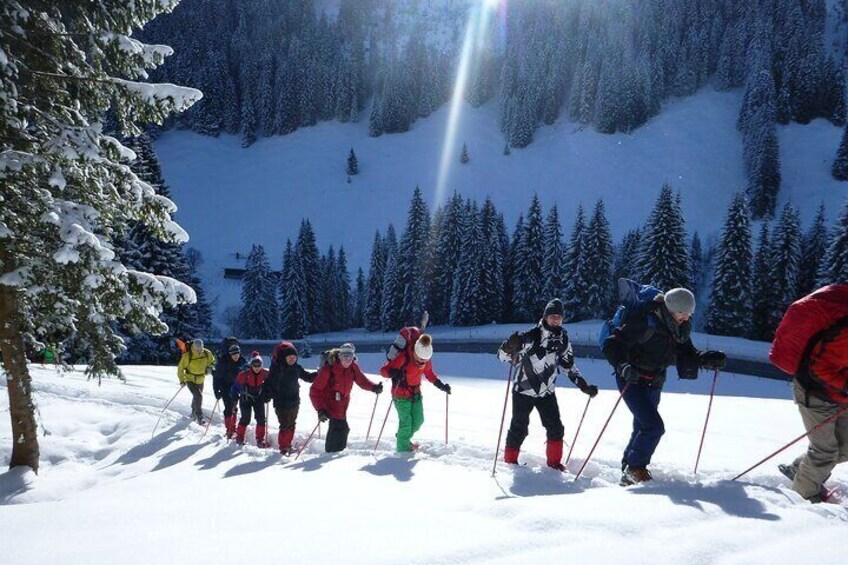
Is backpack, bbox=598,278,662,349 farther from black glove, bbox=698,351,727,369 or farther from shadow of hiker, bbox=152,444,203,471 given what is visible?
shadow of hiker, bbox=152,444,203,471

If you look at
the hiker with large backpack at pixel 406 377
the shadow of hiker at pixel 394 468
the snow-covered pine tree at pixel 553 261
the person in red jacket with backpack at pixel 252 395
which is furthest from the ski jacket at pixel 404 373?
the snow-covered pine tree at pixel 553 261

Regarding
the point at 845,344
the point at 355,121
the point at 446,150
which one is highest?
the point at 355,121

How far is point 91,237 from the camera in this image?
6312mm

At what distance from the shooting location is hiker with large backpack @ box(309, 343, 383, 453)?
8242 millimetres

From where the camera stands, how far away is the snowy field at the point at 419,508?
3002mm

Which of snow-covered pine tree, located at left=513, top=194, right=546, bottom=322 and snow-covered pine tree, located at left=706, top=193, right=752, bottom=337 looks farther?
snow-covered pine tree, located at left=513, top=194, right=546, bottom=322

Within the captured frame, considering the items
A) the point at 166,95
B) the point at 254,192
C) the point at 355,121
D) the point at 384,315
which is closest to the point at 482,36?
the point at 355,121

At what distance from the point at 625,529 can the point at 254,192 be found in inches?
4152

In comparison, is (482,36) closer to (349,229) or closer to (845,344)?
(349,229)

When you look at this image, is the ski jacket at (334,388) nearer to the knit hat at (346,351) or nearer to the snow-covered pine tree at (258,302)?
the knit hat at (346,351)

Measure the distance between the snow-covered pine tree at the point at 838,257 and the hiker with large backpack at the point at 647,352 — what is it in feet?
118

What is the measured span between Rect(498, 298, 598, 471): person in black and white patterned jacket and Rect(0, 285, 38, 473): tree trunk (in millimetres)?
6742

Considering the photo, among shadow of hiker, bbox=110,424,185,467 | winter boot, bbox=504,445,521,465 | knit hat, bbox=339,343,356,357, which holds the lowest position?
shadow of hiker, bbox=110,424,185,467

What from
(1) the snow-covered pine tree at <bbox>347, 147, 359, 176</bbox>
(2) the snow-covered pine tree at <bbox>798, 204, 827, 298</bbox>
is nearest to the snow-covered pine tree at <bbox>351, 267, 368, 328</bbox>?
(1) the snow-covered pine tree at <bbox>347, 147, 359, 176</bbox>
